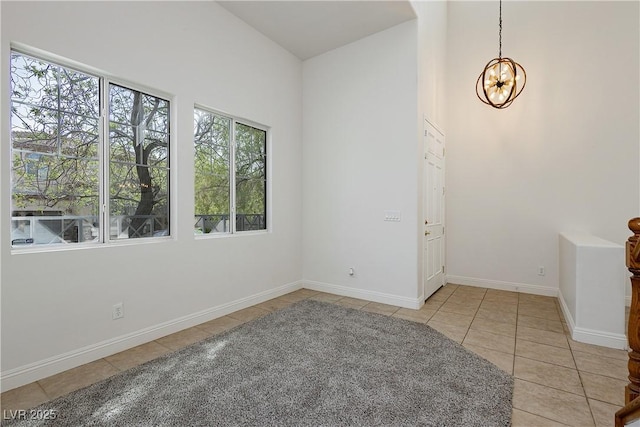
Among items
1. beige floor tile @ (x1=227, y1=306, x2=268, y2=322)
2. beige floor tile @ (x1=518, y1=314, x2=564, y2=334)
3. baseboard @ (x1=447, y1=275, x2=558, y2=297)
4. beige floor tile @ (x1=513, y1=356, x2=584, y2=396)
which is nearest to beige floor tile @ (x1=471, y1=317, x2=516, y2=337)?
beige floor tile @ (x1=518, y1=314, x2=564, y2=334)

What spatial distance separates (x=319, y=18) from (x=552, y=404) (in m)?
4.19

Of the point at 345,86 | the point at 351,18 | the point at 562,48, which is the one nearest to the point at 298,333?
the point at 345,86

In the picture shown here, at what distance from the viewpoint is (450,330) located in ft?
9.76

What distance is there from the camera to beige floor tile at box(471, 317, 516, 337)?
9.68 ft

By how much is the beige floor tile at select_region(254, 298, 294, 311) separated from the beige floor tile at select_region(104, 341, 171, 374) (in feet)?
4.18

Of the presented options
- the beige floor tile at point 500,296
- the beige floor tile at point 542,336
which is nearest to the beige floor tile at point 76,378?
the beige floor tile at point 542,336

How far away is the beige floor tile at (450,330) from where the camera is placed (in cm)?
280

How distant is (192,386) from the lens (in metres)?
1.99

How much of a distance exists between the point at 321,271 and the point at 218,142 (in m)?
2.31

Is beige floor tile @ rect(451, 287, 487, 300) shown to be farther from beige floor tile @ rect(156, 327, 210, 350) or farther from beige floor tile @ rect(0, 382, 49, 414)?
beige floor tile @ rect(0, 382, 49, 414)

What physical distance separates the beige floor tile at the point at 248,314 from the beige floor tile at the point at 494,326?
2.32 metres

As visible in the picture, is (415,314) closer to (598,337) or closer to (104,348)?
(598,337)

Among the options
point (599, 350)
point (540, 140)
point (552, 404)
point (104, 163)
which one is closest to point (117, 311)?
point (104, 163)

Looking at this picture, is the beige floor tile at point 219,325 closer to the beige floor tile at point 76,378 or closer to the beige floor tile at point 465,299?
the beige floor tile at point 76,378
